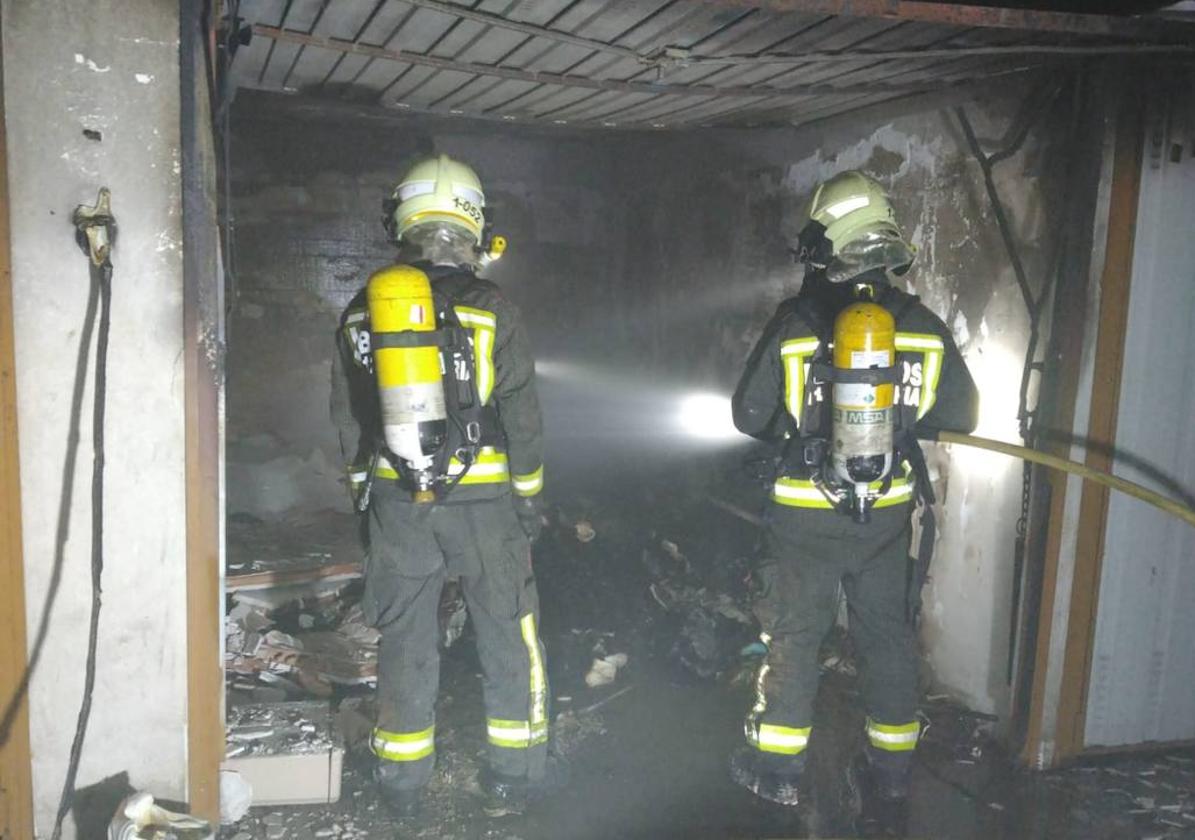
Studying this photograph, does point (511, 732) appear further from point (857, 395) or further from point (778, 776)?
point (857, 395)

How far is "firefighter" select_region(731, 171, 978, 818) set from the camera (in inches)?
124

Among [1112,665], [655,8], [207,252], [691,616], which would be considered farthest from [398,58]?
[1112,665]

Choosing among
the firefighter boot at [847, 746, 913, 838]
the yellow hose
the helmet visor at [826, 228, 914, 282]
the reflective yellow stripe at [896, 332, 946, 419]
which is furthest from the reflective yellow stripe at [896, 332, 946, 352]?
the firefighter boot at [847, 746, 913, 838]

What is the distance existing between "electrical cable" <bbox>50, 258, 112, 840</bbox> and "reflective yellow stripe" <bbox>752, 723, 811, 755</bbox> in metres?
2.31

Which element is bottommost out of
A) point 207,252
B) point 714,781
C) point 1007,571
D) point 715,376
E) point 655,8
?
point 714,781

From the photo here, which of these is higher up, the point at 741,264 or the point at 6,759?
the point at 741,264

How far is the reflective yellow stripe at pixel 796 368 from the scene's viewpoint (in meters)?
3.14

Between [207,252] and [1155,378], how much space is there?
362 centimetres

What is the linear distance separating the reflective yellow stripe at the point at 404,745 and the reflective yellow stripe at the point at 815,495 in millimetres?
1602

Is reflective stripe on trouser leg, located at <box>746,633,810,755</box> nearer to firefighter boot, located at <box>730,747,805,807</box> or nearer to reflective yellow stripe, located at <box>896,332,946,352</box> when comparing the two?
firefighter boot, located at <box>730,747,805,807</box>

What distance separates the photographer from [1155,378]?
363cm

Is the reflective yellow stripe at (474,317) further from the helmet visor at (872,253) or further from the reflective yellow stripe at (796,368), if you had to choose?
the helmet visor at (872,253)

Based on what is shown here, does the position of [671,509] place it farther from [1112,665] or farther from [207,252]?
[207,252]

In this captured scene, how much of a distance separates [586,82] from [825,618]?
279 centimetres
